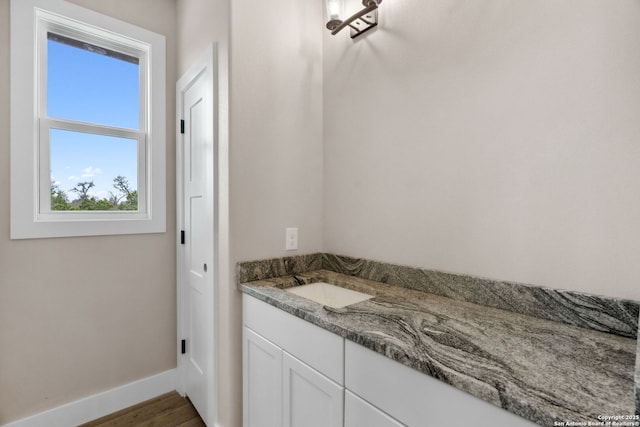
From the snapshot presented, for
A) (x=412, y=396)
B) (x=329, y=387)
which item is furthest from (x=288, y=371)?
(x=412, y=396)

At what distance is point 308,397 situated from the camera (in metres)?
1.06

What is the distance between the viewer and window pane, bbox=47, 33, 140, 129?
1.71 m

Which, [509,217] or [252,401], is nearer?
[509,217]

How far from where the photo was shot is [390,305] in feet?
3.61

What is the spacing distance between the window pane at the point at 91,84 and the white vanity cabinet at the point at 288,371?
1.55 metres

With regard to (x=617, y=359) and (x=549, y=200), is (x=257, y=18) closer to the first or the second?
(x=549, y=200)

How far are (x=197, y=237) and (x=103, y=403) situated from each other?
1193 millimetres

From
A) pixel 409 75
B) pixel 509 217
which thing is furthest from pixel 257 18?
pixel 509 217

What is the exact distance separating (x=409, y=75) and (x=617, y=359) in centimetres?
122

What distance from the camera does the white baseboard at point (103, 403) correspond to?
1628mm

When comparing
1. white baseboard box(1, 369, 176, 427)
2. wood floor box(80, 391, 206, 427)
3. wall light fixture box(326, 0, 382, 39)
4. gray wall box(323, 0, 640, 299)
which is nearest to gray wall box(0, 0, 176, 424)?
white baseboard box(1, 369, 176, 427)

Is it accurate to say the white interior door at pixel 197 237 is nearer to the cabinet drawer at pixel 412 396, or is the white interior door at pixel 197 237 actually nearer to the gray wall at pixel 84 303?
the gray wall at pixel 84 303

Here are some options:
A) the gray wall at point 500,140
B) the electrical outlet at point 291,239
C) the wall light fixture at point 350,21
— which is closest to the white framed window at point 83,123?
the electrical outlet at point 291,239

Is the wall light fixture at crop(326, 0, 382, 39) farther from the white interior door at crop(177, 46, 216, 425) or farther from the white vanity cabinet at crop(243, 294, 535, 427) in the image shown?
the white vanity cabinet at crop(243, 294, 535, 427)
